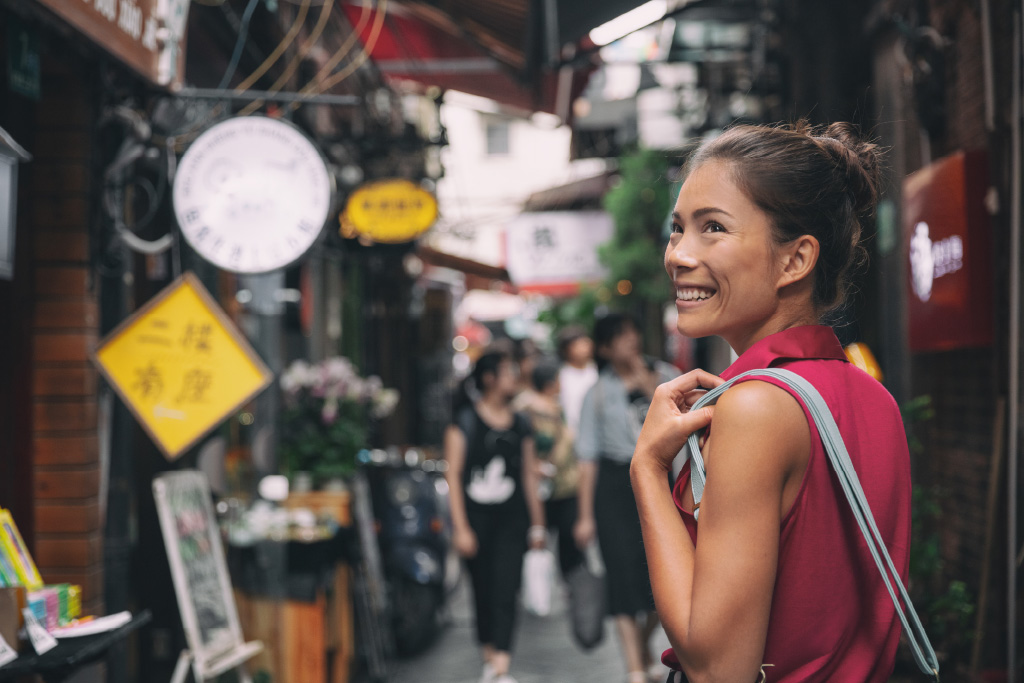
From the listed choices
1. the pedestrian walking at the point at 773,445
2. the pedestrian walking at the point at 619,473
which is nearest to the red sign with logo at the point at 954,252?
the pedestrian walking at the point at 619,473

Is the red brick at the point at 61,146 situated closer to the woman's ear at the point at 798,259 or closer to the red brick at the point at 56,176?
the red brick at the point at 56,176

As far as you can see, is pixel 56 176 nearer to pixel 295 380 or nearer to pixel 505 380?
pixel 295 380

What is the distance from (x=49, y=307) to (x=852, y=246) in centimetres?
387

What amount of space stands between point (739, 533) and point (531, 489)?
5.13 metres

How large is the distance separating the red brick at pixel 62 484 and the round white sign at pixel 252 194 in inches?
45.6

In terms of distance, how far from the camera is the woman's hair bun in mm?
1609

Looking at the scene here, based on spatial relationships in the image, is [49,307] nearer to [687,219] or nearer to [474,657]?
[687,219]

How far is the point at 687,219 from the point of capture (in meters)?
1.62

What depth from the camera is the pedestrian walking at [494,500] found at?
20.5 feet

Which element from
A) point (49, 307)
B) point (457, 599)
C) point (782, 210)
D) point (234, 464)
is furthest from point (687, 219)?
point (457, 599)

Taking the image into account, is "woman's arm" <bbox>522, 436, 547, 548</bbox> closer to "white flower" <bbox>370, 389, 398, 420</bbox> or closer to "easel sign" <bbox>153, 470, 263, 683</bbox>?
"white flower" <bbox>370, 389, 398, 420</bbox>

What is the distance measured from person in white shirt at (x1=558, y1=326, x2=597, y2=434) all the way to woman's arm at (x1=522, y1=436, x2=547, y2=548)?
3.04 m

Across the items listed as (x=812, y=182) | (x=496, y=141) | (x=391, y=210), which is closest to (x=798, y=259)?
(x=812, y=182)

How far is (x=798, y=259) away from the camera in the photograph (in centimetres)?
158
